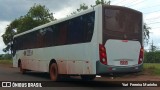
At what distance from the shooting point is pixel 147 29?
56.4 meters

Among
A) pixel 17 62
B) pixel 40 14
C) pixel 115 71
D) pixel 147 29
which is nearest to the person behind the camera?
pixel 115 71

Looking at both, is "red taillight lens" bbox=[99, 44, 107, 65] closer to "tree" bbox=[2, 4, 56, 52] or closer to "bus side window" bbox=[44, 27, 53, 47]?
"bus side window" bbox=[44, 27, 53, 47]

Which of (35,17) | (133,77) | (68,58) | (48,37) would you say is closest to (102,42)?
(68,58)

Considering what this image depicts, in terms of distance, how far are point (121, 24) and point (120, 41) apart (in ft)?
2.36

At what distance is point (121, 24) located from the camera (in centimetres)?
1426

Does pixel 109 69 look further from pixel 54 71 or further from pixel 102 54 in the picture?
pixel 54 71

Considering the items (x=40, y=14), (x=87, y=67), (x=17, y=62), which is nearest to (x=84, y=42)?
(x=87, y=67)

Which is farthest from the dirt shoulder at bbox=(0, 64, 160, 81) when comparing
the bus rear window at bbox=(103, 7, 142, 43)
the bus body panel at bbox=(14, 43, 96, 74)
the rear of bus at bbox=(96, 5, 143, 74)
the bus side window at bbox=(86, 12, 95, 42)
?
the bus side window at bbox=(86, 12, 95, 42)

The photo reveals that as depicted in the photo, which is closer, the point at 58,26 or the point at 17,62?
the point at 58,26

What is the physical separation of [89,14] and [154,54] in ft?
154

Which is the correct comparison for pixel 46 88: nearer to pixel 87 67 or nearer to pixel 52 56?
pixel 87 67

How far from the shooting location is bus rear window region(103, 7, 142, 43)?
14023mm

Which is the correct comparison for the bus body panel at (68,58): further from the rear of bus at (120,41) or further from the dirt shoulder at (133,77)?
the dirt shoulder at (133,77)

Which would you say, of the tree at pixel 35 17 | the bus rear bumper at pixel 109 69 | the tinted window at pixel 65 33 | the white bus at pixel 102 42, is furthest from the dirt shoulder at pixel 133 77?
the tree at pixel 35 17
